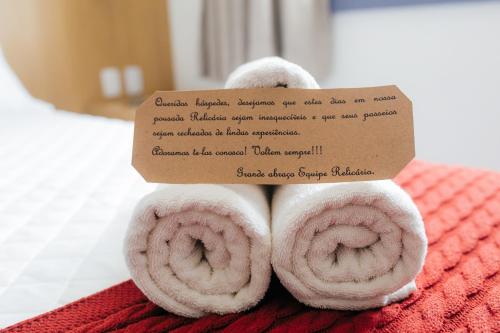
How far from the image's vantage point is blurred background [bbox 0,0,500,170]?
176 cm

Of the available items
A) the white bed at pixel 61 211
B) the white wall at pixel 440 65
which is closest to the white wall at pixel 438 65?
the white wall at pixel 440 65

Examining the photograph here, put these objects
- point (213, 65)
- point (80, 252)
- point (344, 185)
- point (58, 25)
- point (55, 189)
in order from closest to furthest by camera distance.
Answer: point (344, 185) < point (80, 252) < point (55, 189) < point (58, 25) < point (213, 65)

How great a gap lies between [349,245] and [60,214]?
0.55m

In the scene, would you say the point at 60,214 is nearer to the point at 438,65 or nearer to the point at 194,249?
the point at 194,249

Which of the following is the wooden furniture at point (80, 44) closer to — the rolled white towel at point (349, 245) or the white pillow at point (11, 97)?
the white pillow at point (11, 97)

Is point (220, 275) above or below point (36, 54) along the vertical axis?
above

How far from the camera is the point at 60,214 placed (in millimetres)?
801

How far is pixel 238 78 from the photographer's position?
575mm

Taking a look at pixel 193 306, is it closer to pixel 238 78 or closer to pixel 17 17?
pixel 238 78

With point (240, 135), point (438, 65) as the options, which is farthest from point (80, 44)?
point (240, 135)

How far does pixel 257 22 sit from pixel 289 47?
20 centimetres

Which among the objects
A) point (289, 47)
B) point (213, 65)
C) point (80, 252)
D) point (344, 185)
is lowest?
point (213, 65)

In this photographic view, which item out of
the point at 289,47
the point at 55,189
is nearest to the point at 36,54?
the point at 289,47

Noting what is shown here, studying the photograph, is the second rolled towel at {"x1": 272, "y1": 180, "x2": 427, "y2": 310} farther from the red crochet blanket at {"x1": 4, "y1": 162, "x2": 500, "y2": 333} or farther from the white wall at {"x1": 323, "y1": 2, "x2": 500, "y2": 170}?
the white wall at {"x1": 323, "y1": 2, "x2": 500, "y2": 170}
